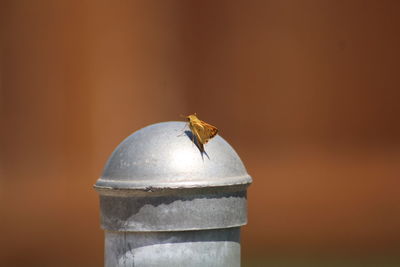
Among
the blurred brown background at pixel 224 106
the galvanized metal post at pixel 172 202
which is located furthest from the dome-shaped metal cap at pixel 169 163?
the blurred brown background at pixel 224 106

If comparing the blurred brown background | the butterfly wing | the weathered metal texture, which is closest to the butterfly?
the butterfly wing

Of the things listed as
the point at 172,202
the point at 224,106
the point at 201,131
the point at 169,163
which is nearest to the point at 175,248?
the point at 172,202

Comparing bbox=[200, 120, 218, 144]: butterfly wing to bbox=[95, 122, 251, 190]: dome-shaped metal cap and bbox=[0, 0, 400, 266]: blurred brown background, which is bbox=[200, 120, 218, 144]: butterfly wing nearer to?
bbox=[95, 122, 251, 190]: dome-shaped metal cap

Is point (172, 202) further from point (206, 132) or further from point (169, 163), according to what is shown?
point (206, 132)

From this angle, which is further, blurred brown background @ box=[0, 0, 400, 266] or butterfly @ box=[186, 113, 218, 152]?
blurred brown background @ box=[0, 0, 400, 266]

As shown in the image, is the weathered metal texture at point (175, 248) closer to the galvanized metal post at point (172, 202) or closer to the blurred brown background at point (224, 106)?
the galvanized metal post at point (172, 202)

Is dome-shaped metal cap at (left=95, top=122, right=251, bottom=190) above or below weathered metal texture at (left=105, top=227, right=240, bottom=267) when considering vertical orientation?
above
